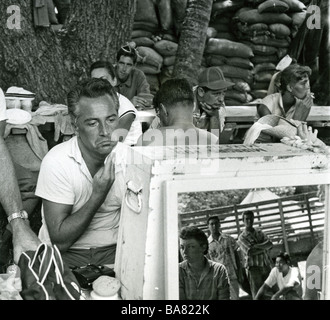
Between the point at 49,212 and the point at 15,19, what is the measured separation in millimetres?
1967

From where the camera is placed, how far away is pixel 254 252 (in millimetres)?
1488

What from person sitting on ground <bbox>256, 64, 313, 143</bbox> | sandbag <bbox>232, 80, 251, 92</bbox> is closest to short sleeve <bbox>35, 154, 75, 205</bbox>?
person sitting on ground <bbox>256, 64, 313, 143</bbox>

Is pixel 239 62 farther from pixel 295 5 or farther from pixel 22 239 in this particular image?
pixel 22 239

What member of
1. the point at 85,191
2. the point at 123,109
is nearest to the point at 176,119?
the point at 85,191

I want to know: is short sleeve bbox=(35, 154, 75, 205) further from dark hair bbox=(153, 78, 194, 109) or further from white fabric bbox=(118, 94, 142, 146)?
white fabric bbox=(118, 94, 142, 146)

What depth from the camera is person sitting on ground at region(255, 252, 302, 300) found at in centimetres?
150

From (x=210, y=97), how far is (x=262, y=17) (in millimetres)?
4029

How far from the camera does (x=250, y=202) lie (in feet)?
4.89

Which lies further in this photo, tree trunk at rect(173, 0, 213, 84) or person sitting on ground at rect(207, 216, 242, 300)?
tree trunk at rect(173, 0, 213, 84)

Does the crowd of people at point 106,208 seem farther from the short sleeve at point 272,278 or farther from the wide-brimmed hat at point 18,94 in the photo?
the wide-brimmed hat at point 18,94

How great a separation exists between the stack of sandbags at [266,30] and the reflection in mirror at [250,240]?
5.93 m

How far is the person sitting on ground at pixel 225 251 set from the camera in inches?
57.2

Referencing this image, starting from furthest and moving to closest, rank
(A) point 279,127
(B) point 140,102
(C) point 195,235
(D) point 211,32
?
1. (D) point 211,32
2. (B) point 140,102
3. (A) point 279,127
4. (C) point 195,235

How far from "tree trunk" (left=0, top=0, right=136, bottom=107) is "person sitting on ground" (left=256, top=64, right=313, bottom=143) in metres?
1.22
